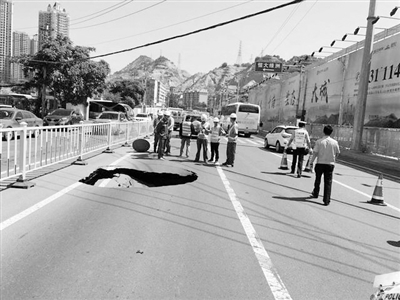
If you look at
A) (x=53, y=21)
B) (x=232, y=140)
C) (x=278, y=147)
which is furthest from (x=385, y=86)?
(x=53, y=21)

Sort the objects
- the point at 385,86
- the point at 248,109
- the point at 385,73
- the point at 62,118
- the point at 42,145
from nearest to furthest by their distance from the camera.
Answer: the point at 42,145 < the point at 385,86 < the point at 385,73 < the point at 62,118 < the point at 248,109

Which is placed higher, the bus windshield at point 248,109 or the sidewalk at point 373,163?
the bus windshield at point 248,109

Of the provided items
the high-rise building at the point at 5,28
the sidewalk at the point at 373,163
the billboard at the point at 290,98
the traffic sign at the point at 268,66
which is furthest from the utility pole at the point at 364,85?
the high-rise building at the point at 5,28

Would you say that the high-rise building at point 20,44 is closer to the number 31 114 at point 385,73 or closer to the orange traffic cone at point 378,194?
the number 31 114 at point 385,73

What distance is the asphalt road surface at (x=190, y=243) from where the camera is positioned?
3744mm

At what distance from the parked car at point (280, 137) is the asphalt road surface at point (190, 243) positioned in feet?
34.7

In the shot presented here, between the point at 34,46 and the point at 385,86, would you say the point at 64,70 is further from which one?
the point at 385,86

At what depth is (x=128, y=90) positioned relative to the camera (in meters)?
94.2

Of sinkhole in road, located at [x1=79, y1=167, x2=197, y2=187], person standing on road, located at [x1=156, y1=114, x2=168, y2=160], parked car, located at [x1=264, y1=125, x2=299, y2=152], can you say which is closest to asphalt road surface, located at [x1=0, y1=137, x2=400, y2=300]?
sinkhole in road, located at [x1=79, y1=167, x2=197, y2=187]

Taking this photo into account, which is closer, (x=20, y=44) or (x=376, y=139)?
(x=376, y=139)

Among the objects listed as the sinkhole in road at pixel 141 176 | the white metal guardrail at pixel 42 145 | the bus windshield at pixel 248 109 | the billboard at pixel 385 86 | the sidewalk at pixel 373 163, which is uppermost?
the billboard at pixel 385 86

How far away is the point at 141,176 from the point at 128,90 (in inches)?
3372

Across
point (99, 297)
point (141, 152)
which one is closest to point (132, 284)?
point (99, 297)

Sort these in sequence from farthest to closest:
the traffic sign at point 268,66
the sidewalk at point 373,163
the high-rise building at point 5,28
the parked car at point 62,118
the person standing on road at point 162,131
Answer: the traffic sign at point 268,66 < the high-rise building at point 5,28 < the parked car at point 62,118 < the sidewalk at point 373,163 < the person standing on road at point 162,131
